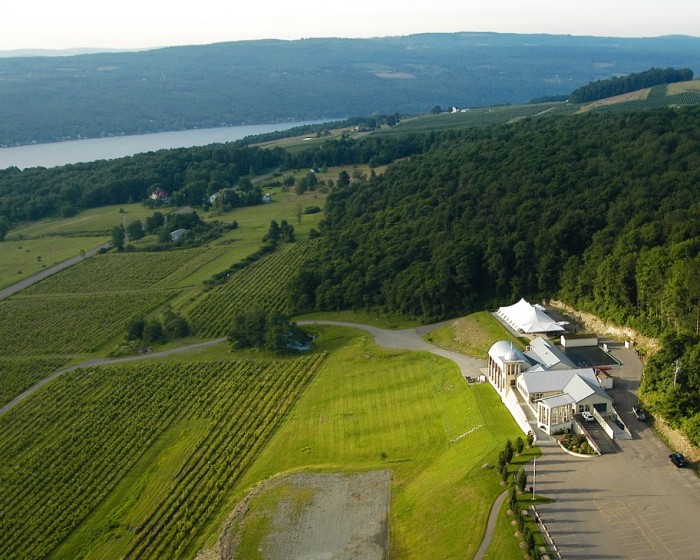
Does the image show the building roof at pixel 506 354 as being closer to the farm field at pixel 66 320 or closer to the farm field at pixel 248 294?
the farm field at pixel 248 294

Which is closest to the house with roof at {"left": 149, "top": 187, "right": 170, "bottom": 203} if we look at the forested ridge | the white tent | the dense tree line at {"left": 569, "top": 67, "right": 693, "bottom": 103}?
the forested ridge

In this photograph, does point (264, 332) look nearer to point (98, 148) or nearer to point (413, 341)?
point (413, 341)

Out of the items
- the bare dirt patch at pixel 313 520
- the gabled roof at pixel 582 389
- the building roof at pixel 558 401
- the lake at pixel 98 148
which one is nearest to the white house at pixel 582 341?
the gabled roof at pixel 582 389

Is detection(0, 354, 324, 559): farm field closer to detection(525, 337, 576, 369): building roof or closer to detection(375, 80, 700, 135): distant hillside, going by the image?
detection(525, 337, 576, 369): building roof

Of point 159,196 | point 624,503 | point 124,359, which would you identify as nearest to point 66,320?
point 124,359

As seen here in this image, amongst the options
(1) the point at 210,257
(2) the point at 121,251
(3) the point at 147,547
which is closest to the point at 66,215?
(2) the point at 121,251
